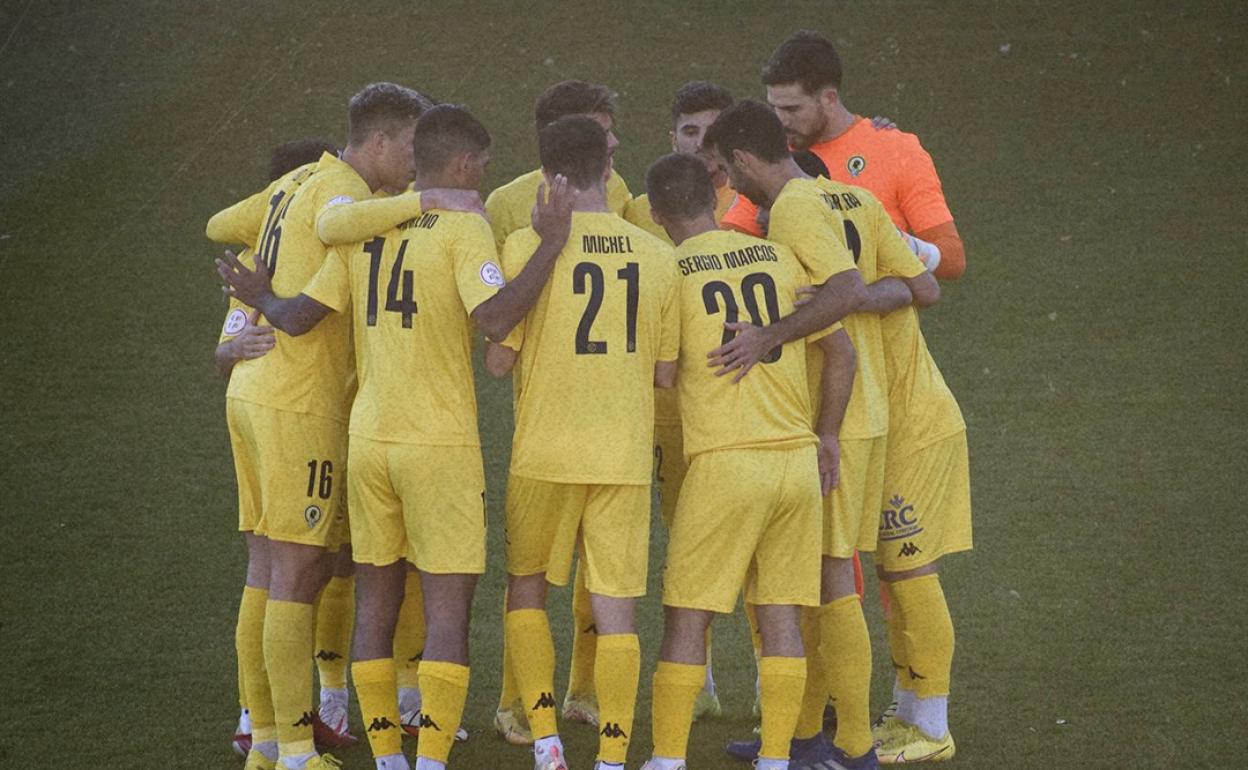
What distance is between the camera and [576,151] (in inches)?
191

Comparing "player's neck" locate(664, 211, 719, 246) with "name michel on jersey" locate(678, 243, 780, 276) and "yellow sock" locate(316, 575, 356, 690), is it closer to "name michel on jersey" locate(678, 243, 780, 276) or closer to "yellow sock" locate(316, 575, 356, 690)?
"name michel on jersey" locate(678, 243, 780, 276)

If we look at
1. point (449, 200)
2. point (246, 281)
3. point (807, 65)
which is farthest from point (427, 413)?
point (807, 65)

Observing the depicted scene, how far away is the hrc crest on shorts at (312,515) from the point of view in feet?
16.7

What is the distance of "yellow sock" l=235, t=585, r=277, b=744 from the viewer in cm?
520

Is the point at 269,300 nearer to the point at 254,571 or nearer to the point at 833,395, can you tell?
the point at 254,571

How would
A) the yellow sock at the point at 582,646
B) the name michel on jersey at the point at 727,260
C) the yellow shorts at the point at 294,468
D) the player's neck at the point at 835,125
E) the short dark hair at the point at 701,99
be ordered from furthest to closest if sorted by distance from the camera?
the short dark hair at the point at 701,99, the yellow sock at the point at 582,646, the player's neck at the point at 835,125, the yellow shorts at the point at 294,468, the name michel on jersey at the point at 727,260

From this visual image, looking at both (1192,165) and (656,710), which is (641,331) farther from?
(1192,165)

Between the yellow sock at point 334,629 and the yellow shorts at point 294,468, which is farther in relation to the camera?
the yellow sock at point 334,629

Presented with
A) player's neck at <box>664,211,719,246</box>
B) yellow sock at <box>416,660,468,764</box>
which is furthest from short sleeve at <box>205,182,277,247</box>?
yellow sock at <box>416,660,468,764</box>

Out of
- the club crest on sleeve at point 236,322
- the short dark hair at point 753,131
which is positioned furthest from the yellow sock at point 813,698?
the club crest on sleeve at point 236,322

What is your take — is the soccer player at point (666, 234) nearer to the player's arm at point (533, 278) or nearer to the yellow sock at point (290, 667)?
the player's arm at point (533, 278)

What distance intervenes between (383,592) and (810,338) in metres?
1.50

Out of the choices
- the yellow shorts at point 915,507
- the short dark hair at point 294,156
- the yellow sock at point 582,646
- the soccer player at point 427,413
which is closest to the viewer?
the soccer player at point 427,413

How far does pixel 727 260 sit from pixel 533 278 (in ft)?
1.99
